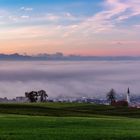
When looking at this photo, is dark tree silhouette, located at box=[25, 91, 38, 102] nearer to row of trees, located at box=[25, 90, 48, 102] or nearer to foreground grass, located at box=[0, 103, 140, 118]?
row of trees, located at box=[25, 90, 48, 102]

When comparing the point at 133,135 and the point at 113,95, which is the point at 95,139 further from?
the point at 113,95

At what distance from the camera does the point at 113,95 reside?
7480 inches

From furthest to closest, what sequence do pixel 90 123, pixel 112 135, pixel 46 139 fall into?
pixel 90 123, pixel 112 135, pixel 46 139

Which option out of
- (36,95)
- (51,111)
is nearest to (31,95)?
(36,95)

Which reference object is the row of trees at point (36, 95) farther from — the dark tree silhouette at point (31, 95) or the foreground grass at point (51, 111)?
the foreground grass at point (51, 111)

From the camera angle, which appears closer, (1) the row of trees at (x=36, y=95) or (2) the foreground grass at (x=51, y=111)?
(2) the foreground grass at (x=51, y=111)

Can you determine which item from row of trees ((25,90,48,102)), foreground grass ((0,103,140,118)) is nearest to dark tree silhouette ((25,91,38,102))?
row of trees ((25,90,48,102))

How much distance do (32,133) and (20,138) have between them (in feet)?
10.1

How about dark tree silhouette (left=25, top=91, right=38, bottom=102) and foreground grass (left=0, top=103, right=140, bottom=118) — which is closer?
foreground grass (left=0, top=103, right=140, bottom=118)

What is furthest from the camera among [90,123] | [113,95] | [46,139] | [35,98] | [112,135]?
[113,95]

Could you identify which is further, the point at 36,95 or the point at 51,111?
the point at 36,95

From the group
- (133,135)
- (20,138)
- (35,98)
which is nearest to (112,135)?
(133,135)

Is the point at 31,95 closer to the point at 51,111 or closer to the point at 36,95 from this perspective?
the point at 36,95

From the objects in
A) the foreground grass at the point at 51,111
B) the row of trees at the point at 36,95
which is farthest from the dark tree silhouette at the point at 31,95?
the foreground grass at the point at 51,111
